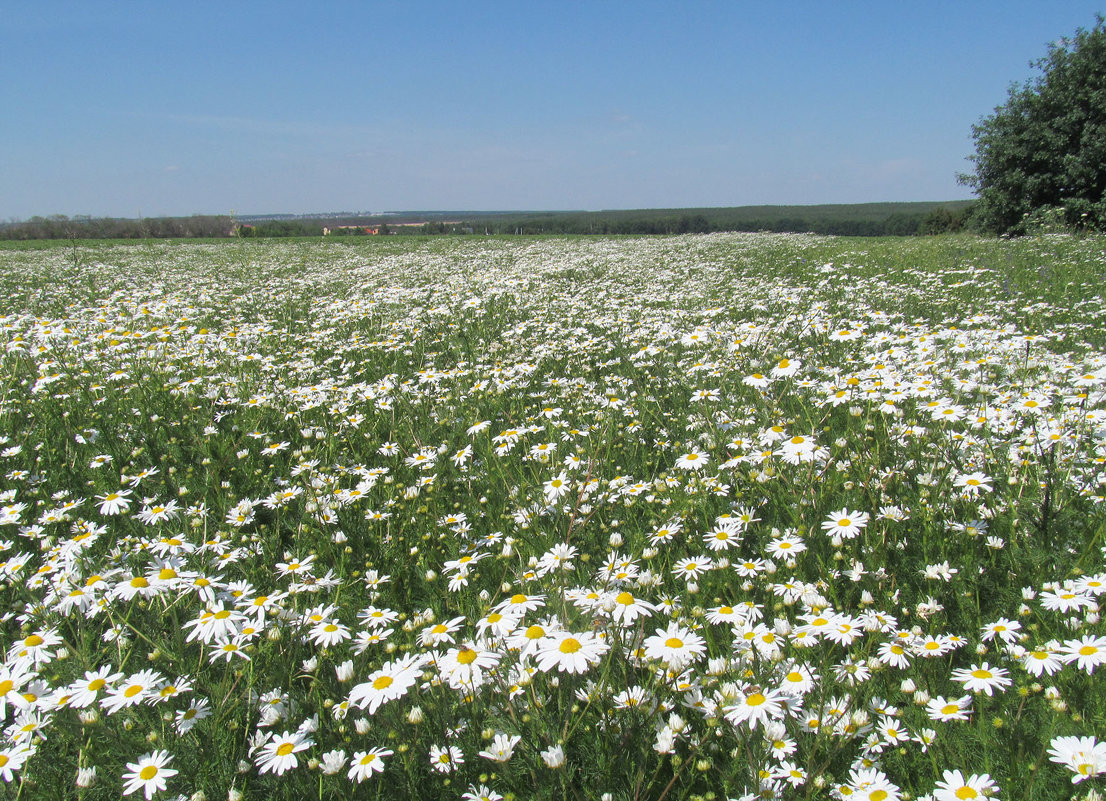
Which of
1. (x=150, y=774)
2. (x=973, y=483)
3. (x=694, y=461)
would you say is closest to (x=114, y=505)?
(x=150, y=774)

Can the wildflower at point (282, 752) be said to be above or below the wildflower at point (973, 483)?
below

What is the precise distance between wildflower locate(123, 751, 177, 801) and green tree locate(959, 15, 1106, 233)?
26013mm

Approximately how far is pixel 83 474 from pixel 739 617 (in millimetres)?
4091

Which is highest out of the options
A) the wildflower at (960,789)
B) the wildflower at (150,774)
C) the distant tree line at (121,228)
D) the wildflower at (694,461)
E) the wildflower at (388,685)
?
the distant tree line at (121,228)

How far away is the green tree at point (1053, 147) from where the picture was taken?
71.8ft

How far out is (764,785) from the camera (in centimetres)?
143

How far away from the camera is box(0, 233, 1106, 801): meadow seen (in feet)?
5.01

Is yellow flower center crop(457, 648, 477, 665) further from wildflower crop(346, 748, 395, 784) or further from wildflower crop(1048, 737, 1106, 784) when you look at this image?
wildflower crop(1048, 737, 1106, 784)

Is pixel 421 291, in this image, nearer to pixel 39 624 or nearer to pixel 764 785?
pixel 39 624

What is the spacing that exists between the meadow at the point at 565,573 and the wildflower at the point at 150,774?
11 mm

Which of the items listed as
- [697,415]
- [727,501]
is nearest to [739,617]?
[727,501]

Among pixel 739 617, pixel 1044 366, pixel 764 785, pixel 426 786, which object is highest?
pixel 1044 366

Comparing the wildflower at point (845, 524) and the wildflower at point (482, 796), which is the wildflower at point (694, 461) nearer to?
the wildflower at point (845, 524)

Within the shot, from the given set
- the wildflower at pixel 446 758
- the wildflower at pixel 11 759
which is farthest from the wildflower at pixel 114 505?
the wildflower at pixel 446 758
